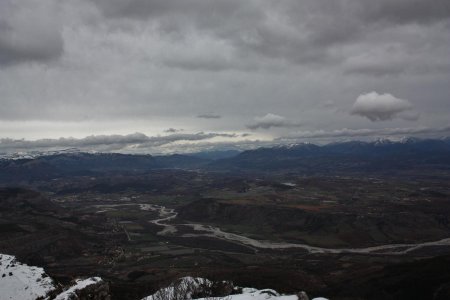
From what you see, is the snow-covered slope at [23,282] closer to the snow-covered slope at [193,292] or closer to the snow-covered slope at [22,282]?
the snow-covered slope at [22,282]

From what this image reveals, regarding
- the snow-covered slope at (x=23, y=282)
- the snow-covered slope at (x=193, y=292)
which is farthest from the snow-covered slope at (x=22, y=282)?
the snow-covered slope at (x=193, y=292)

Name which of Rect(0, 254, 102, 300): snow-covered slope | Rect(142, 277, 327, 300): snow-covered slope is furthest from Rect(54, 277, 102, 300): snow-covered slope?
Rect(142, 277, 327, 300): snow-covered slope

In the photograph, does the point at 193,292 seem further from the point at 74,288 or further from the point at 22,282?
the point at 22,282

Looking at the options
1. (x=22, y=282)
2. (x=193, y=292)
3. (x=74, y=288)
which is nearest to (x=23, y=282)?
(x=22, y=282)

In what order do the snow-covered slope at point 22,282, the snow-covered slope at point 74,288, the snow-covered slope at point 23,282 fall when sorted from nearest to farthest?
the snow-covered slope at point 74,288 → the snow-covered slope at point 23,282 → the snow-covered slope at point 22,282

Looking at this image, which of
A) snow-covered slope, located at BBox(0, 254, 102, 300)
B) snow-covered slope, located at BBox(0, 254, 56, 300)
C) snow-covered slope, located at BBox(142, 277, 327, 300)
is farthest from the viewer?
snow-covered slope, located at BBox(0, 254, 56, 300)

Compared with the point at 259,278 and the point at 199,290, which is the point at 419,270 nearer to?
the point at 259,278

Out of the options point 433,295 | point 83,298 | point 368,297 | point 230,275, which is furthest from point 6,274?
point 433,295

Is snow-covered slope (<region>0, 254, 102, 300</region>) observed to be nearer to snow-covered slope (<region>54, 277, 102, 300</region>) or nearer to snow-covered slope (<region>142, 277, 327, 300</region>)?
snow-covered slope (<region>54, 277, 102, 300</region>)
